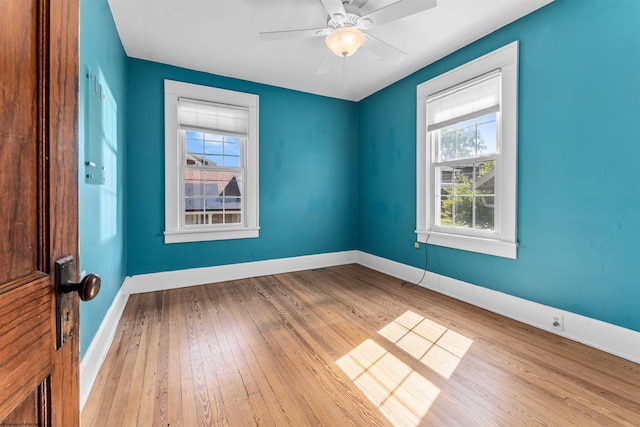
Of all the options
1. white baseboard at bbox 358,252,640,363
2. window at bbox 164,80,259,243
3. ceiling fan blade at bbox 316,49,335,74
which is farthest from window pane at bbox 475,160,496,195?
window at bbox 164,80,259,243

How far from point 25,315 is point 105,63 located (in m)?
2.54

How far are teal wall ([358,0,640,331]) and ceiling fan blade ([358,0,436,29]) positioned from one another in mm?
1250

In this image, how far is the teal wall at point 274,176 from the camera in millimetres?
3418

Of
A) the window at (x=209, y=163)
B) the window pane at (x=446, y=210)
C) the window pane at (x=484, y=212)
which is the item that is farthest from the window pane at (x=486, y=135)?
the window at (x=209, y=163)

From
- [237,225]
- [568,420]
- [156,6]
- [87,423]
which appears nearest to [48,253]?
[87,423]

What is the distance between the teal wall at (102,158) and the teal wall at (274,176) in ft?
0.74

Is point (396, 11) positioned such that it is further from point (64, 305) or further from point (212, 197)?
point (212, 197)

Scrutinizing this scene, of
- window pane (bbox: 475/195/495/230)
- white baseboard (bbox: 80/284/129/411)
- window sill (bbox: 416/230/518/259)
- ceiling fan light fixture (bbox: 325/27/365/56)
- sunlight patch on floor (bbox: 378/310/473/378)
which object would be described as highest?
ceiling fan light fixture (bbox: 325/27/365/56)

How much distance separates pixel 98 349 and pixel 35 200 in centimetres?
196

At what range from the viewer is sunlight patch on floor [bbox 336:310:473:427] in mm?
1596

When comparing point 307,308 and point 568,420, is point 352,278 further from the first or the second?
point 568,420

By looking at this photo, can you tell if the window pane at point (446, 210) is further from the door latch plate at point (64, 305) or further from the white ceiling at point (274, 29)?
the door latch plate at point (64, 305)

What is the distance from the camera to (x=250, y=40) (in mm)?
2977

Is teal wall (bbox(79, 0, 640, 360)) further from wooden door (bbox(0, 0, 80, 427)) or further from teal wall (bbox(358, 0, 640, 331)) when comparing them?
wooden door (bbox(0, 0, 80, 427))
